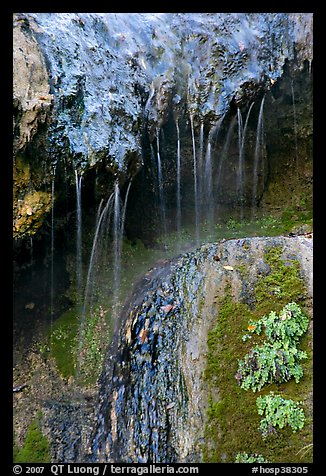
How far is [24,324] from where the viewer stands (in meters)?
7.00

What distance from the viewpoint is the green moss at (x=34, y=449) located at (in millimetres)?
5609

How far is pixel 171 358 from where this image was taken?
212 inches

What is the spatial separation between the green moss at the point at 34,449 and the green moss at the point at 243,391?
2.93m

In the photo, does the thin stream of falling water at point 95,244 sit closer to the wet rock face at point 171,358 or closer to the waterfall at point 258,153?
the wet rock face at point 171,358

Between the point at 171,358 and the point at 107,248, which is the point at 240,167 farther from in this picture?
the point at 171,358

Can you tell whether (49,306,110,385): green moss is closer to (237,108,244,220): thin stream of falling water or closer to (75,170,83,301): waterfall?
(75,170,83,301): waterfall

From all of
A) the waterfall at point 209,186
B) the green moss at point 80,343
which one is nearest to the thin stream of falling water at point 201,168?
the waterfall at point 209,186

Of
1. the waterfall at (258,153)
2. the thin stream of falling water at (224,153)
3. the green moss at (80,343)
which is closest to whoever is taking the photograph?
the green moss at (80,343)

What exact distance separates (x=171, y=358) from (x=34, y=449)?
2.79 metres

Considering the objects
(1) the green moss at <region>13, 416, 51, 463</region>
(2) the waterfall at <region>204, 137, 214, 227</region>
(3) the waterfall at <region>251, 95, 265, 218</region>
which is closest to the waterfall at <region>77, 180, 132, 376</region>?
(1) the green moss at <region>13, 416, 51, 463</region>

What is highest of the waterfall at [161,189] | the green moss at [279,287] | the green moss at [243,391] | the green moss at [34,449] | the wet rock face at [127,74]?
the wet rock face at [127,74]

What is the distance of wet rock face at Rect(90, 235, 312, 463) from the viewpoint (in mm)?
4680

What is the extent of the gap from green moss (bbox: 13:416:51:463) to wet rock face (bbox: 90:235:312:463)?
90 centimetres

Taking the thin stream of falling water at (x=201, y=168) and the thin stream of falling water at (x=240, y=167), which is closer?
the thin stream of falling water at (x=201, y=168)
